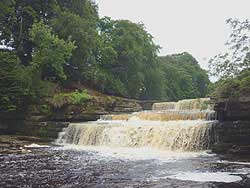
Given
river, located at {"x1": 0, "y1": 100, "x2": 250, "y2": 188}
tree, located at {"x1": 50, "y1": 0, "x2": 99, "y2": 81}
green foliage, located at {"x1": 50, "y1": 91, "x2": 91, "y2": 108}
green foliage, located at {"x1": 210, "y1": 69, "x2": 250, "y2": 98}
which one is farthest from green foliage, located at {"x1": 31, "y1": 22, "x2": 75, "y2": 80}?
green foliage, located at {"x1": 210, "y1": 69, "x2": 250, "y2": 98}

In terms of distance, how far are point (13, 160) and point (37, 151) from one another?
3403mm

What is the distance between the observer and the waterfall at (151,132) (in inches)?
783

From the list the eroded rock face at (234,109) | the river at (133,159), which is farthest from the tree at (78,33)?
the eroded rock face at (234,109)

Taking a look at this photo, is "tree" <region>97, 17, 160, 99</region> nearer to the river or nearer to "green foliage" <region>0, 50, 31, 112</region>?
"green foliage" <region>0, 50, 31, 112</region>

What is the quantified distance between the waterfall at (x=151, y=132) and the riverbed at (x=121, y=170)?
1001 millimetres

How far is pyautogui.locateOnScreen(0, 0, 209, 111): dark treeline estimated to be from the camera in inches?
1099

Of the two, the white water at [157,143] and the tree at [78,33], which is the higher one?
the tree at [78,33]

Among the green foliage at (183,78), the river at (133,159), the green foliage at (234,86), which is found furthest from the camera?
the green foliage at (183,78)

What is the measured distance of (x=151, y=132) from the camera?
21625 millimetres

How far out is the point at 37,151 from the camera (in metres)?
20.2

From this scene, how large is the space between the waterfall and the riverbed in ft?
3.28

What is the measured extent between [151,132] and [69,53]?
11756 mm

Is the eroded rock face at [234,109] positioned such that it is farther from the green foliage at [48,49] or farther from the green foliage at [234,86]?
the green foliage at [48,49]

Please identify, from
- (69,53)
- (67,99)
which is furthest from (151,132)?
(69,53)
